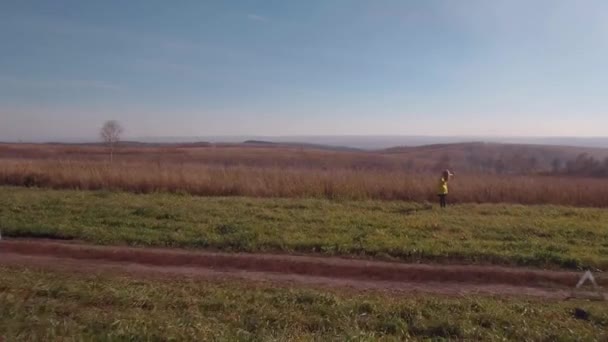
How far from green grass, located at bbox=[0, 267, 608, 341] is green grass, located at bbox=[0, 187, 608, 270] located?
98.2 inches

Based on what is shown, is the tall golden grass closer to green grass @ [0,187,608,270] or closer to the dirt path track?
green grass @ [0,187,608,270]

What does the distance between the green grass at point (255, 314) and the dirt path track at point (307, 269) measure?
33.2 inches

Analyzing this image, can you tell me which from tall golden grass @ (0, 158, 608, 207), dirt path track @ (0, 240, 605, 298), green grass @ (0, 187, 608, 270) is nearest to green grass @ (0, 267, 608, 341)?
dirt path track @ (0, 240, 605, 298)

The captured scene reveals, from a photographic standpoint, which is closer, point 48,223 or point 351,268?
point 351,268

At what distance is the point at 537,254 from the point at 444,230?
227 cm

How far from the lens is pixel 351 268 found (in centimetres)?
775

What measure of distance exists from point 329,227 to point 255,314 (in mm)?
5482

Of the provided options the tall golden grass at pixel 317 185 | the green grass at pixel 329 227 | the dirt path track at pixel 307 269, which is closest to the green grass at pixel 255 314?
the dirt path track at pixel 307 269

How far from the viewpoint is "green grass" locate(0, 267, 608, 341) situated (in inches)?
173

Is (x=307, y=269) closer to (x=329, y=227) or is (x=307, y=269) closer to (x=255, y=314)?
(x=255, y=314)

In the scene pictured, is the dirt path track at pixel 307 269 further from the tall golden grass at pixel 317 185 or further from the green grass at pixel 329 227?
the tall golden grass at pixel 317 185

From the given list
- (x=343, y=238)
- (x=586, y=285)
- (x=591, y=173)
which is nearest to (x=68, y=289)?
(x=343, y=238)

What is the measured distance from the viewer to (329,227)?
1048 centimetres

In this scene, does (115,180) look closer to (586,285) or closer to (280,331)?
(280,331)
